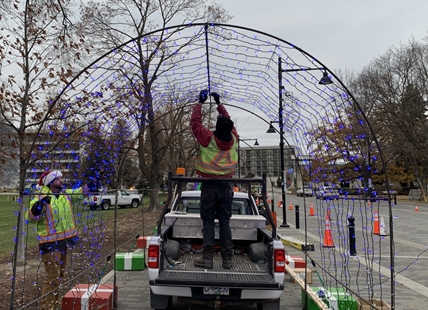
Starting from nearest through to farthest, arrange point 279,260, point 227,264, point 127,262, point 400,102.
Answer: point 279,260 → point 227,264 → point 127,262 → point 400,102

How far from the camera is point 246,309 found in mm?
5719

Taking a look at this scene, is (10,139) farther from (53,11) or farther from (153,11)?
(153,11)

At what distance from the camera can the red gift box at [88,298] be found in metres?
4.75

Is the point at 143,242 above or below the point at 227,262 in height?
below

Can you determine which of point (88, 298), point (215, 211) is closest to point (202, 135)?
point (215, 211)

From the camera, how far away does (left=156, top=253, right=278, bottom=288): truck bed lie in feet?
14.5

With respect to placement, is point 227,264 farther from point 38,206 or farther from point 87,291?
point 38,206

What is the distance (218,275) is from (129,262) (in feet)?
12.7

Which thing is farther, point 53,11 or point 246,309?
point 53,11

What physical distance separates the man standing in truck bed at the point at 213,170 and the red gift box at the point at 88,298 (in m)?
1.30

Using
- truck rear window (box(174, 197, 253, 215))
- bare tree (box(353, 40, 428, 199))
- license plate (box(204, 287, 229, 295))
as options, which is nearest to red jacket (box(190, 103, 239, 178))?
license plate (box(204, 287, 229, 295))

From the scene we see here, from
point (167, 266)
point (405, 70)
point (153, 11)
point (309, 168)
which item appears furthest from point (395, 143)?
point (167, 266)

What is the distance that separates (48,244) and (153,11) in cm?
1810

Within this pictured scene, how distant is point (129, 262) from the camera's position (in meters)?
7.96
